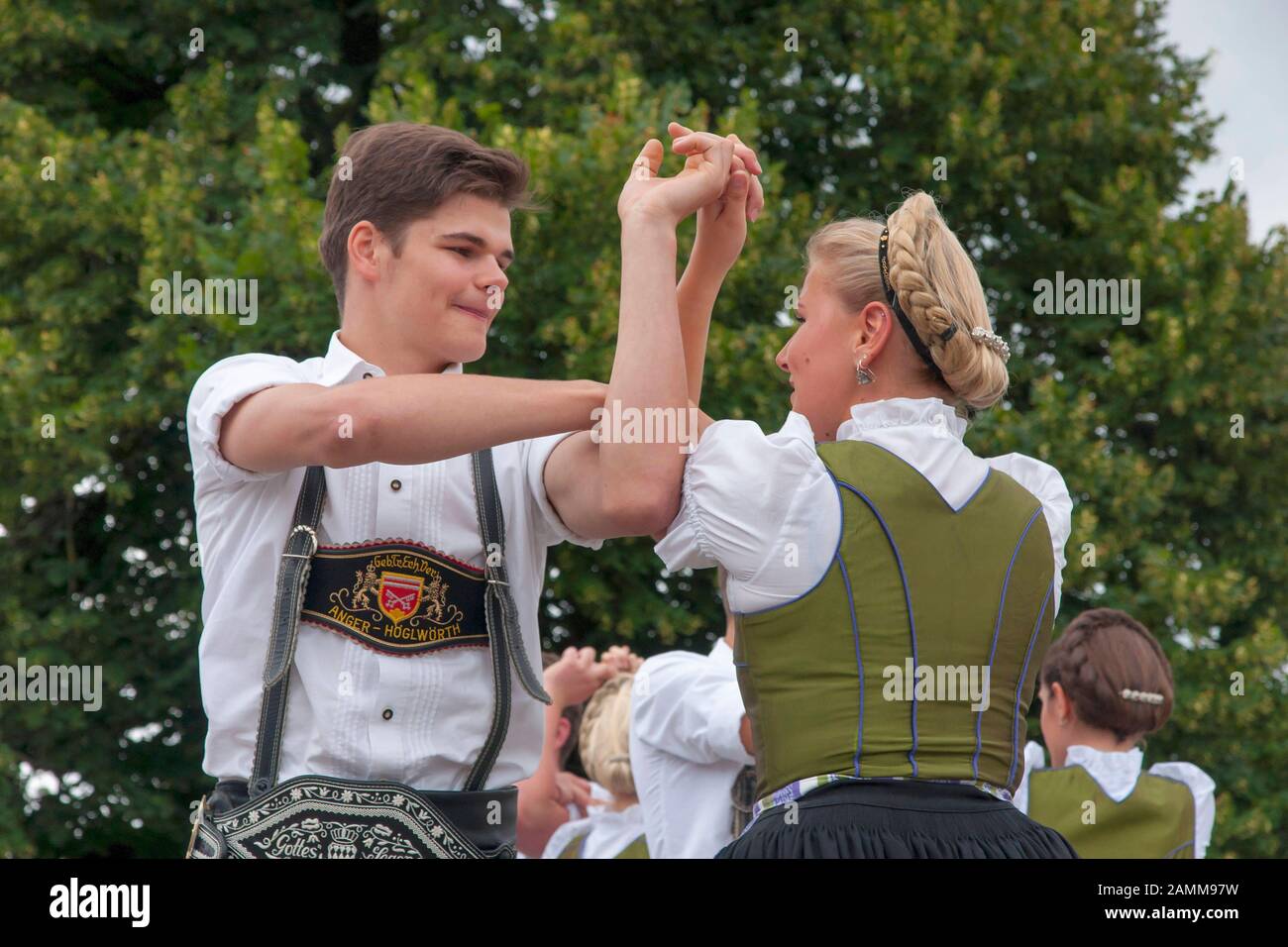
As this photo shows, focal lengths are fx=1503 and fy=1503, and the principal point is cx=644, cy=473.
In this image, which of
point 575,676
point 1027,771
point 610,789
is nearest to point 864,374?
point 575,676

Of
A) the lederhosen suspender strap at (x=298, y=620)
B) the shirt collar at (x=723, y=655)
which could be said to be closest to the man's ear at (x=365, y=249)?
the lederhosen suspender strap at (x=298, y=620)

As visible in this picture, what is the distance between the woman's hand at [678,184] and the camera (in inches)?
Result: 89.7

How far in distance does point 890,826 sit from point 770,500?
19.4 inches

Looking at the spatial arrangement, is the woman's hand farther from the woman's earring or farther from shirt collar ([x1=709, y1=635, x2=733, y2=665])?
shirt collar ([x1=709, y1=635, x2=733, y2=665])

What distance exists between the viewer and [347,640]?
219 cm

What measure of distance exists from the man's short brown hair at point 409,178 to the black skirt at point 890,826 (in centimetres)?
110

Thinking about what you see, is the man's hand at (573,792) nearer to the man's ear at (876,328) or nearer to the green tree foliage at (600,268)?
the green tree foliage at (600,268)

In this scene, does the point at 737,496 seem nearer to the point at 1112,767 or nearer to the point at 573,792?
the point at 1112,767

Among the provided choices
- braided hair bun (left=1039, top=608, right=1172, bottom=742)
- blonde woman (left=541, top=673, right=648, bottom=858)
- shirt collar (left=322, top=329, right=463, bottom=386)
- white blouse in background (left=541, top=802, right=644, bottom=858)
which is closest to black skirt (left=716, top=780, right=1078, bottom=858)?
shirt collar (left=322, top=329, right=463, bottom=386)

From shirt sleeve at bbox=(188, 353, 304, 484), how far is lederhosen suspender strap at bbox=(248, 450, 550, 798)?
10cm

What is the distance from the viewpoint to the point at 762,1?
33.4 ft

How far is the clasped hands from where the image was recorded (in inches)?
90.1

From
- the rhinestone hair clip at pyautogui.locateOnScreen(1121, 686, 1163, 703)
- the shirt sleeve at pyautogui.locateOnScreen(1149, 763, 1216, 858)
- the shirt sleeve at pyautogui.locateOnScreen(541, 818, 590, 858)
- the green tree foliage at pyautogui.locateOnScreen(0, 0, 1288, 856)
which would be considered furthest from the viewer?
the green tree foliage at pyautogui.locateOnScreen(0, 0, 1288, 856)

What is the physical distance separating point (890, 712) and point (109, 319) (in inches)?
326
